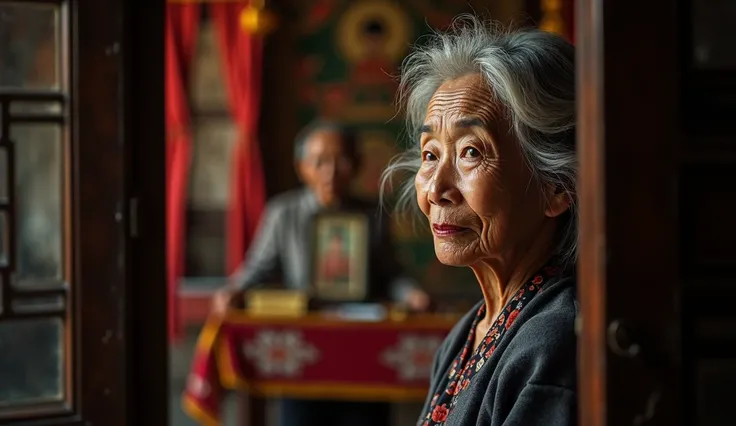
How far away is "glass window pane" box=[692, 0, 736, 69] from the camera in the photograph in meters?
1.11

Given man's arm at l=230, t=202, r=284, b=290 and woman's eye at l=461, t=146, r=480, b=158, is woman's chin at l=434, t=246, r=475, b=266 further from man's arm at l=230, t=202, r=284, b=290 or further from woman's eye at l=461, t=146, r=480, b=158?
man's arm at l=230, t=202, r=284, b=290

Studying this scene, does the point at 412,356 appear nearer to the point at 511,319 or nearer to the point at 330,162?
the point at 330,162

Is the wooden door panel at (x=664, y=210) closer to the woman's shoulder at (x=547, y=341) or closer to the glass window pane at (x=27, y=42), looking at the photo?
the woman's shoulder at (x=547, y=341)

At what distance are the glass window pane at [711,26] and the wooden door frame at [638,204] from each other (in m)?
0.03

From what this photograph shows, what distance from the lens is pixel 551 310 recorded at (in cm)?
143

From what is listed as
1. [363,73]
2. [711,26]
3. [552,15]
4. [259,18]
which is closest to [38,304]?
[711,26]

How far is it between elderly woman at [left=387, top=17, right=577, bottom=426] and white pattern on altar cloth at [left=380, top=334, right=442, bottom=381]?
222 cm

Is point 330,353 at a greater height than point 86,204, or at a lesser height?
lesser

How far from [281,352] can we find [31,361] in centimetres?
228

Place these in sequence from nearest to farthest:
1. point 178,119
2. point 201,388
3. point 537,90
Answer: point 537,90 < point 201,388 < point 178,119

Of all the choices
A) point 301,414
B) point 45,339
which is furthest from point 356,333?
point 45,339

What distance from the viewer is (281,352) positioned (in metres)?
3.93

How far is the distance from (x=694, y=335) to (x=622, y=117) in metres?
0.27

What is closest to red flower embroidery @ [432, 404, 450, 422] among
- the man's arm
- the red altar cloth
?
the red altar cloth
